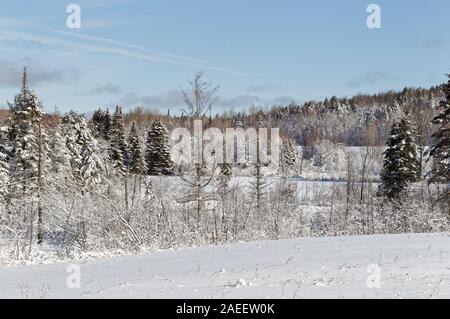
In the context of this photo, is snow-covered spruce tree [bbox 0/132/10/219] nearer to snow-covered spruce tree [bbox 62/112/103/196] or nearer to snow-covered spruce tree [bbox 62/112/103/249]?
snow-covered spruce tree [bbox 62/112/103/249]

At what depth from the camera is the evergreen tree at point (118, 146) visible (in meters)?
54.8

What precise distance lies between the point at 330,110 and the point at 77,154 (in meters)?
124

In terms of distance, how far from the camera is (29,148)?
110ft

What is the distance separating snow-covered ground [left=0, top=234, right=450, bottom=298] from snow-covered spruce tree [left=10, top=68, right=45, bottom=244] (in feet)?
60.7

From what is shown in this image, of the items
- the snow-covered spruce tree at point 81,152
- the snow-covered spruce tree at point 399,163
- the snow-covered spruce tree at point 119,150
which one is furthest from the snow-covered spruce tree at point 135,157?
the snow-covered spruce tree at point 399,163

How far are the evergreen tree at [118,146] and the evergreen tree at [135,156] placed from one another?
0.98m

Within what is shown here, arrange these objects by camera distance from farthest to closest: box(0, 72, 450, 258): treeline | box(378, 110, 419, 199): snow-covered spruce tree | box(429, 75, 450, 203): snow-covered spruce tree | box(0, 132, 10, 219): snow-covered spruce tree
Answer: box(378, 110, 419, 199): snow-covered spruce tree, box(0, 132, 10, 219): snow-covered spruce tree, box(429, 75, 450, 203): snow-covered spruce tree, box(0, 72, 450, 258): treeline

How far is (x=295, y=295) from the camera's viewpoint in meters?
8.16

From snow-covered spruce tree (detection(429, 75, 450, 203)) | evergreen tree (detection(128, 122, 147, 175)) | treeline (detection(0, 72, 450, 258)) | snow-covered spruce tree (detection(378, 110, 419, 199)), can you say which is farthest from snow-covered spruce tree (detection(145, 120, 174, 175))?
snow-covered spruce tree (detection(429, 75, 450, 203))

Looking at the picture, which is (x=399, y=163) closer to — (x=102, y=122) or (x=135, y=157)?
(x=135, y=157)

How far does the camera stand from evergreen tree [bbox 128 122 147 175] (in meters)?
55.0

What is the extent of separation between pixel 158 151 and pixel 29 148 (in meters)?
33.5

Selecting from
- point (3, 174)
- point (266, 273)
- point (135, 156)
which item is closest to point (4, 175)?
point (3, 174)
